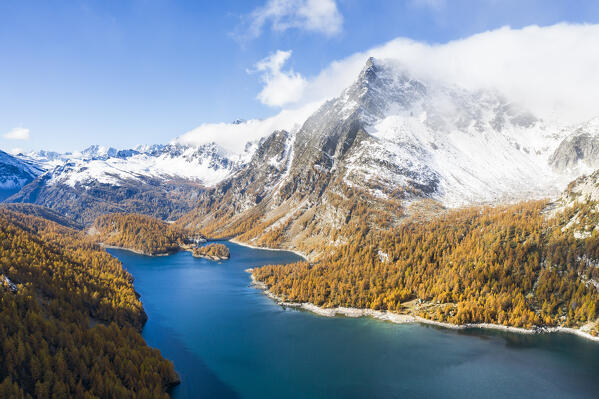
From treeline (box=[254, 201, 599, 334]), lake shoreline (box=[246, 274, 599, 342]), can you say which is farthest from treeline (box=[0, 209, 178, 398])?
treeline (box=[254, 201, 599, 334])

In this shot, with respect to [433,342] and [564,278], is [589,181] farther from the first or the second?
[433,342]

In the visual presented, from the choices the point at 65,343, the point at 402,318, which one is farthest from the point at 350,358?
the point at 65,343

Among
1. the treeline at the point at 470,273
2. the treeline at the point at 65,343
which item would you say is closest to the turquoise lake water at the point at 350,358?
the treeline at the point at 65,343

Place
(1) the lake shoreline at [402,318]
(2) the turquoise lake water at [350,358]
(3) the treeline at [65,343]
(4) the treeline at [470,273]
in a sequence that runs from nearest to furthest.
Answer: (3) the treeline at [65,343] < (2) the turquoise lake water at [350,358] < (1) the lake shoreline at [402,318] < (4) the treeline at [470,273]

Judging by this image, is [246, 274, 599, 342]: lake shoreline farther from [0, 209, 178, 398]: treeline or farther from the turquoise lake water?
[0, 209, 178, 398]: treeline

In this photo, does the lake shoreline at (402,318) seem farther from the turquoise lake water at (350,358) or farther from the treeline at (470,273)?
the turquoise lake water at (350,358)

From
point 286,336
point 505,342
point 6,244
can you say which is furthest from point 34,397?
point 505,342

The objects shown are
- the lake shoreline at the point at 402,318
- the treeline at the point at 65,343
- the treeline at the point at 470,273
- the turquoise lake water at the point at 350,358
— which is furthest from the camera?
the treeline at the point at 470,273

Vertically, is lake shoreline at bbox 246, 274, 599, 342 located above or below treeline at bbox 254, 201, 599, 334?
below
